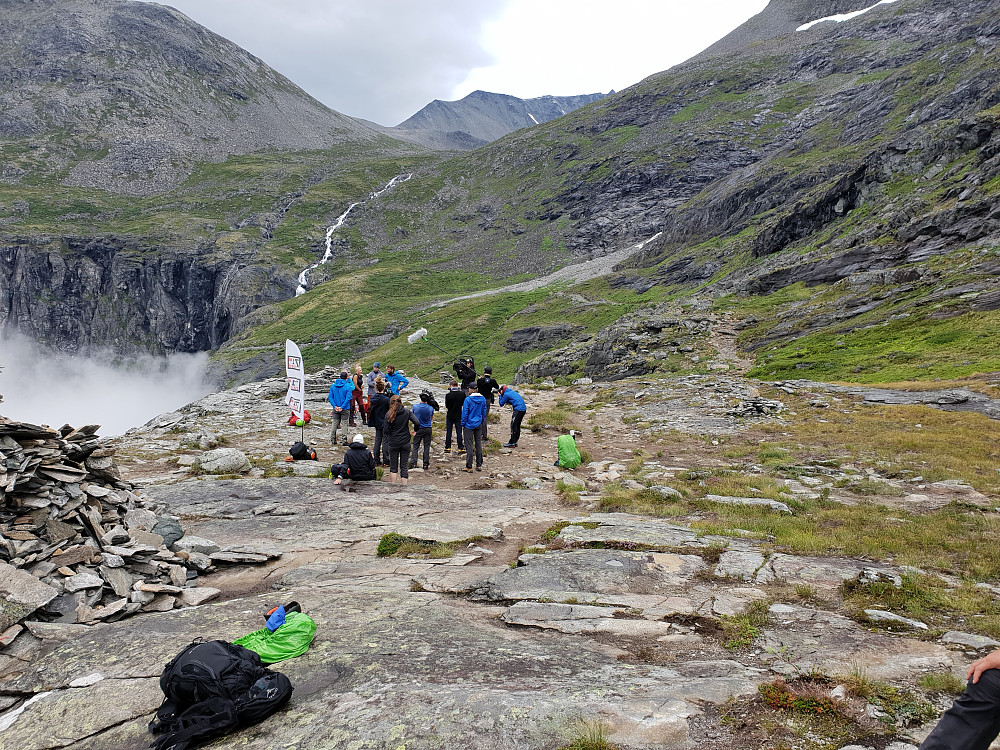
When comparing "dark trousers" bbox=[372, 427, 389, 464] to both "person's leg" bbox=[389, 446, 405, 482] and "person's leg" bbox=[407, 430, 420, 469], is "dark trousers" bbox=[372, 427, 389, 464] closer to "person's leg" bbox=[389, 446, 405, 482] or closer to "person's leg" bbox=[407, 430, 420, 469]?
"person's leg" bbox=[389, 446, 405, 482]

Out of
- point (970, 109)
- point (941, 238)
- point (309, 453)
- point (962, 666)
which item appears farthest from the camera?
point (970, 109)

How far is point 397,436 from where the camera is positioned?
15117mm

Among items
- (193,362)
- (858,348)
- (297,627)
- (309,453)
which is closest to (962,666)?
(297,627)

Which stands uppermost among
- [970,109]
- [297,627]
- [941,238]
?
[970,109]

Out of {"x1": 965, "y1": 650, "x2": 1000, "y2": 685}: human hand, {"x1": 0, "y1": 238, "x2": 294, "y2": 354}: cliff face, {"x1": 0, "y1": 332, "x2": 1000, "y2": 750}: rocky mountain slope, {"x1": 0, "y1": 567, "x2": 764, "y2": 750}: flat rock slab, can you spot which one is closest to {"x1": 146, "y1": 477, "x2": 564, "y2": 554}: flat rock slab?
{"x1": 0, "y1": 332, "x2": 1000, "y2": 750}: rocky mountain slope

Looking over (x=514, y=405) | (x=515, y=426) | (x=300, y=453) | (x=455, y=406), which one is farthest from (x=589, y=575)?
(x=300, y=453)

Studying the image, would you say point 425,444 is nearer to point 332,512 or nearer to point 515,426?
point 515,426

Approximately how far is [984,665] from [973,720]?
39 centimetres

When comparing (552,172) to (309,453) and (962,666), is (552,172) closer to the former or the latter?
(309,453)

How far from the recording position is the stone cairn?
6.64 meters

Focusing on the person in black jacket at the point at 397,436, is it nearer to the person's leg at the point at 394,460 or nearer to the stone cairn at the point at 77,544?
the person's leg at the point at 394,460

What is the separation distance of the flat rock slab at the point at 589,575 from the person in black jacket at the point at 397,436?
7.22 metres

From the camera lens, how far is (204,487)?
13469mm

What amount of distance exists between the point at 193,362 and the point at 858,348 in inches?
6277
